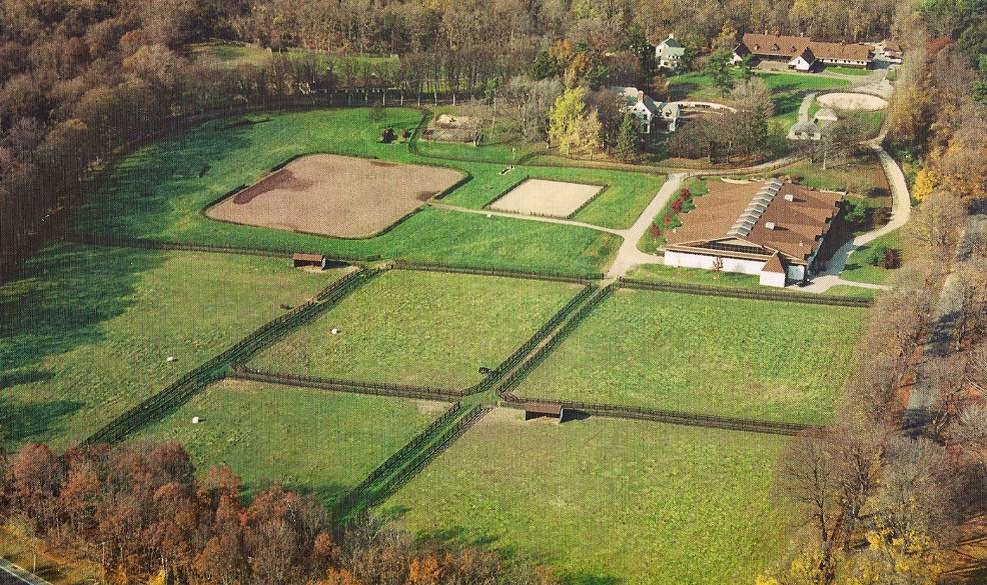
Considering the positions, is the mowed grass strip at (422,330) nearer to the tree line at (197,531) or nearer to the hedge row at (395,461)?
the hedge row at (395,461)

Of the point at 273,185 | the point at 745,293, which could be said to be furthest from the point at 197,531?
the point at 273,185

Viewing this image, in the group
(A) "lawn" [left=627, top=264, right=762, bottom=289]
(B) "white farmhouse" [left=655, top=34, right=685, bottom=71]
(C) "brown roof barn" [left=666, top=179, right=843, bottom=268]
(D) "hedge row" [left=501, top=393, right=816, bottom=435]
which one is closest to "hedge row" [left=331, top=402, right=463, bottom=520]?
(D) "hedge row" [left=501, top=393, right=816, bottom=435]

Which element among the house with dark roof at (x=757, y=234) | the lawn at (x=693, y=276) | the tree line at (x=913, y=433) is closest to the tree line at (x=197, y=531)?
the tree line at (x=913, y=433)

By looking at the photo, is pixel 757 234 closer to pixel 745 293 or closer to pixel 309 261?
pixel 745 293

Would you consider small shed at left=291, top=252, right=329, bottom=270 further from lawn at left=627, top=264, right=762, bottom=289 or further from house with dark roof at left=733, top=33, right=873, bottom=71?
house with dark roof at left=733, top=33, right=873, bottom=71

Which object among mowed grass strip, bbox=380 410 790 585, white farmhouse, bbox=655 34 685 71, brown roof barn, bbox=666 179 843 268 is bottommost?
mowed grass strip, bbox=380 410 790 585

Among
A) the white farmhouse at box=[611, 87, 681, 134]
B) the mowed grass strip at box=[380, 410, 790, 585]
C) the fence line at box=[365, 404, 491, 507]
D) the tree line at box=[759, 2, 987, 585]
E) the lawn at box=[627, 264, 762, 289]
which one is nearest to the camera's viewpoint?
the tree line at box=[759, 2, 987, 585]

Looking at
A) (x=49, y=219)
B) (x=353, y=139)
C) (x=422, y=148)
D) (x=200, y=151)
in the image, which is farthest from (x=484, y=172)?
(x=49, y=219)
